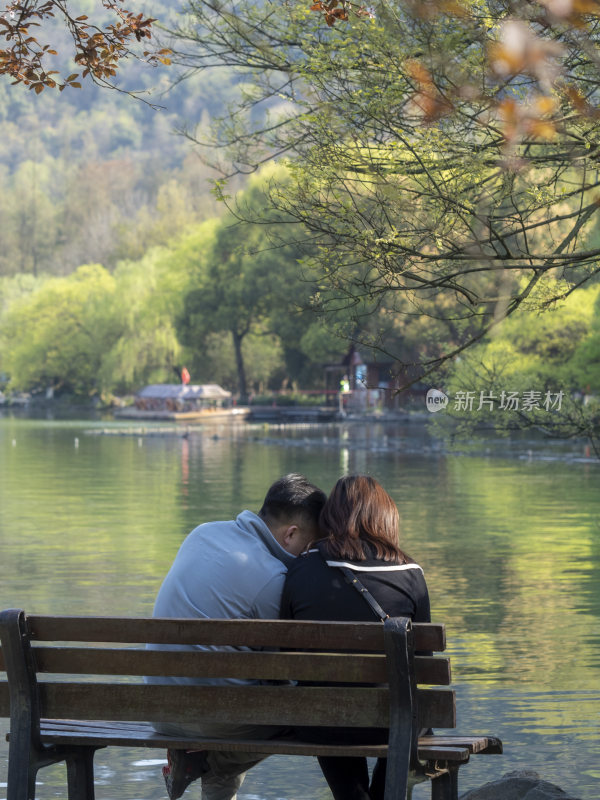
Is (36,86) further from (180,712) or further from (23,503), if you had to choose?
(23,503)

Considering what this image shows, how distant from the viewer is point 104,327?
102562mm

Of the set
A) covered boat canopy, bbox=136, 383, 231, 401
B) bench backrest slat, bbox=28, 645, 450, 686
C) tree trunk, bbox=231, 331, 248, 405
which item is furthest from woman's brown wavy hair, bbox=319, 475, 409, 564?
covered boat canopy, bbox=136, 383, 231, 401

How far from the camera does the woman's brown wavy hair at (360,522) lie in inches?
189

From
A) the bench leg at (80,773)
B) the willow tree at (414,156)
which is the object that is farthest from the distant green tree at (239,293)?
the bench leg at (80,773)

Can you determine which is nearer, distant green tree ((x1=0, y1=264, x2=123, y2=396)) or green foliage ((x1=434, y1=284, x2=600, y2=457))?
green foliage ((x1=434, y1=284, x2=600, y2=457))

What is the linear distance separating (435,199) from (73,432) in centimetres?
6126

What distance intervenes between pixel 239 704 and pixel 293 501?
2.43 ft

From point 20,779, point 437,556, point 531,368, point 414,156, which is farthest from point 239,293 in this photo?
point 20,779

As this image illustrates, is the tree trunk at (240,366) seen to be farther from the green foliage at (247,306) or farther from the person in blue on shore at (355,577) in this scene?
the person in blue on shore at (355,577)

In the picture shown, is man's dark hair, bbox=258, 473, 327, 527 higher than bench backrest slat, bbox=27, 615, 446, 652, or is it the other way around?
man's dark hair, bbox=258, 473, 327, 527

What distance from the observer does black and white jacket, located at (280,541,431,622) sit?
191 inches

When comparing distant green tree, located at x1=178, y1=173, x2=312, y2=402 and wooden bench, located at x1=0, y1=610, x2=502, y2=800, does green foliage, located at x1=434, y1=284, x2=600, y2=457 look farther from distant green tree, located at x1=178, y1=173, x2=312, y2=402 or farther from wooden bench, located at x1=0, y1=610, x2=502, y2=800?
distant green tree, located at x1=178, y1=173, x2=312, y2=402

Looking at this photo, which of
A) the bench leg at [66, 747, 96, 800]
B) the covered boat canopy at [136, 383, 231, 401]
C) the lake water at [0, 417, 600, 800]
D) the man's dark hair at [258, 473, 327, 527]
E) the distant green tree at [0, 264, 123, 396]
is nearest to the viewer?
the man's dark hair at [258, 473, 327, 527]

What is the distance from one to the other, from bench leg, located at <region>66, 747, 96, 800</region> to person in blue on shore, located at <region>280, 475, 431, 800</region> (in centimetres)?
87
